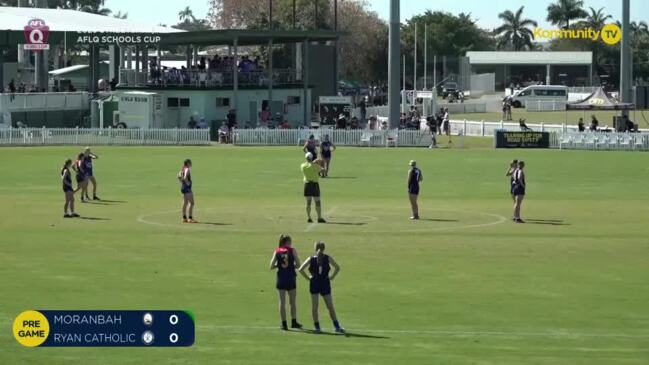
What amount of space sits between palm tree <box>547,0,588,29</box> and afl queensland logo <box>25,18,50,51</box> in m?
119

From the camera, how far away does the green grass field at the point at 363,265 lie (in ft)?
71.9

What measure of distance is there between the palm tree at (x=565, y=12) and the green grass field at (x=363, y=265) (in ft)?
450

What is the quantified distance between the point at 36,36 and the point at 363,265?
55028mm

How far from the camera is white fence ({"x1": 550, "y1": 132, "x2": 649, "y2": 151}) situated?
7088 centimetres

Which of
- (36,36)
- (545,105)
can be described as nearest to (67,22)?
(36,36)

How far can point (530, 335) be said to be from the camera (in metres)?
22.9

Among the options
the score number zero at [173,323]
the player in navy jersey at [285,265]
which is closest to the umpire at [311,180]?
the player in navy jersey at [285,265]

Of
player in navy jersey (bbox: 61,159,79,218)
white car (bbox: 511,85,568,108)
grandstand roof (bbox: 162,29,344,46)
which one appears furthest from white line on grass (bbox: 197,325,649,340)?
white car (bbox: 511,85,568,108)

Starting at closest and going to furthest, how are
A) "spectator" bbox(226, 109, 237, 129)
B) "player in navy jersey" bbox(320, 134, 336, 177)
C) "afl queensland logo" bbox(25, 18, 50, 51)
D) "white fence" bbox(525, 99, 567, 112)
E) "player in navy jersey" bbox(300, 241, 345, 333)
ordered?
"player in navy jersey" bbox(300, 241, 345, 333) → "player in navy jersey" bbox(320, 134, 336, 177) → "spectator" bbox(226, 109, 237, 129) → "afl queensland logo" bbox(25, 18, 50, 51) → "white fence" bbox(525, 99, 567, 112)

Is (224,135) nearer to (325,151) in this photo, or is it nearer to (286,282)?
(325,151)

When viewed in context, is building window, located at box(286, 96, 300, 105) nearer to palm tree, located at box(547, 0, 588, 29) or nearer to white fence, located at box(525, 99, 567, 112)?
white fence, located at box(525, 99, 567, 112)

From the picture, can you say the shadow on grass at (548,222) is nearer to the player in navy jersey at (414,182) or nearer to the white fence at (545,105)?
the player in navy jersey at (414,182)

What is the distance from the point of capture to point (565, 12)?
19000 centimetres

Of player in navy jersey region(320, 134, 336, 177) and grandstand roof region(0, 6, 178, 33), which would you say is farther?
grandstand roof region(0, 6, 178, 33)
